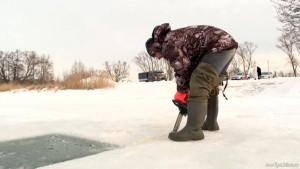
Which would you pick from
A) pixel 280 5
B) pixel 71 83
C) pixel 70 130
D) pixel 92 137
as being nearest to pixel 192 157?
pixel 92 137

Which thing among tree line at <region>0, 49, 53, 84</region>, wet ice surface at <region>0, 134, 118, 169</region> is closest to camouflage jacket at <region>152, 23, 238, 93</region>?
wet ice surface at <region>0, 134, 118, 169</region>

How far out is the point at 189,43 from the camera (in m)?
2.32

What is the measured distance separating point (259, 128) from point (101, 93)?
8.95 metres

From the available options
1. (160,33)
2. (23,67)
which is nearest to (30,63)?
(23,67)

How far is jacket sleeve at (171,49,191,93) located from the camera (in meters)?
2.27

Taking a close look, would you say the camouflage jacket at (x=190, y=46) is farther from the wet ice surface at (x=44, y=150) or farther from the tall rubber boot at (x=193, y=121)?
the wet ice surface at (x=44, y=150)

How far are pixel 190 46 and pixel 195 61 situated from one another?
0.40 ft

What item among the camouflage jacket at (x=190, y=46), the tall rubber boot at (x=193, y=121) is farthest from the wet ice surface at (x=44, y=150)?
the camouflage jacket at (x=190, y=46)

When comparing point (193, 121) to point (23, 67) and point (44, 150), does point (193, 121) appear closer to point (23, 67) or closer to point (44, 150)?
point (44, 150)

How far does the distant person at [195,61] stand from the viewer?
215 cm

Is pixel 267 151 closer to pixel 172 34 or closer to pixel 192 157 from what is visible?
pixel 192 157

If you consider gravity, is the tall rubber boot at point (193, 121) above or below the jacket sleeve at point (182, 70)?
below

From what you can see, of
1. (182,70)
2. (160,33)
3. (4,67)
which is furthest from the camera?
(4,67)

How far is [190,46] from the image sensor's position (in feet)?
7.61
